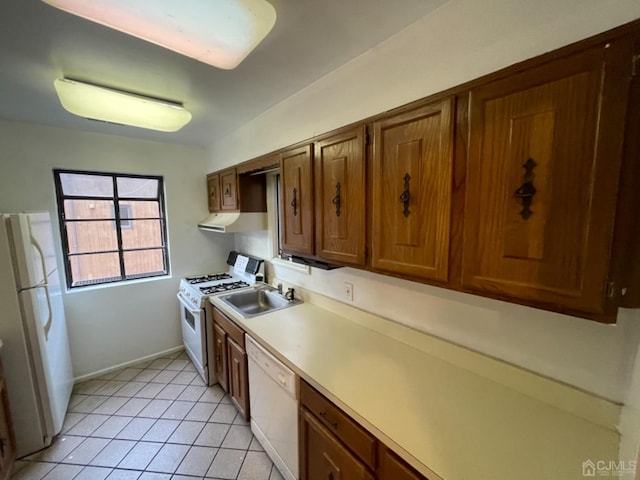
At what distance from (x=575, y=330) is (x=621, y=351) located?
0.11 m

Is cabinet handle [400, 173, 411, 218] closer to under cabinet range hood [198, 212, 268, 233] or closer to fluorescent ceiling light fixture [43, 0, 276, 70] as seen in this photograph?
fluorescent ceiling light fixture [43, 0, 276, 70]

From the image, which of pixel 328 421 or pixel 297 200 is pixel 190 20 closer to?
pixel 297 200

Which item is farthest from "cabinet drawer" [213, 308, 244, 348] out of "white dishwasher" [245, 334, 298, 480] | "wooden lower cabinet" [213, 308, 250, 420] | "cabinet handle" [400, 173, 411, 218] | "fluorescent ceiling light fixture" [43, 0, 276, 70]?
"fluorescent ceiling light fixture" [43, 0, 276, 70]

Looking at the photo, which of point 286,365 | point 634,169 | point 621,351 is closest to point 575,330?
point 621,351

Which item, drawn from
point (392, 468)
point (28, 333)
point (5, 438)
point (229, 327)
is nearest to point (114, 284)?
point (28, 333)

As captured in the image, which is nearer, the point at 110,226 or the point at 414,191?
the point at 414,191

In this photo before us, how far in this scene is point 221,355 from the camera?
7.39ft

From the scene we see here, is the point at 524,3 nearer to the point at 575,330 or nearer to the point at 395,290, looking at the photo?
the point at 575,330

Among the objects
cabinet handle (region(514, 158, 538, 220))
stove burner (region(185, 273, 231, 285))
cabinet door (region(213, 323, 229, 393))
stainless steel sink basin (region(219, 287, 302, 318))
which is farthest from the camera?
stove burner (region(185, 273, 231, 285))

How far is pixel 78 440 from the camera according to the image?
1918mm

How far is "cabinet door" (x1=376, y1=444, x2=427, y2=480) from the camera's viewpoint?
2.62 feet

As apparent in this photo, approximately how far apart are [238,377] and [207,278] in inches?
57.9

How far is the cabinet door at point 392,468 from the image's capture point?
0.80 meters

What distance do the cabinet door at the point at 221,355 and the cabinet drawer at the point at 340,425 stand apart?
1.17m
